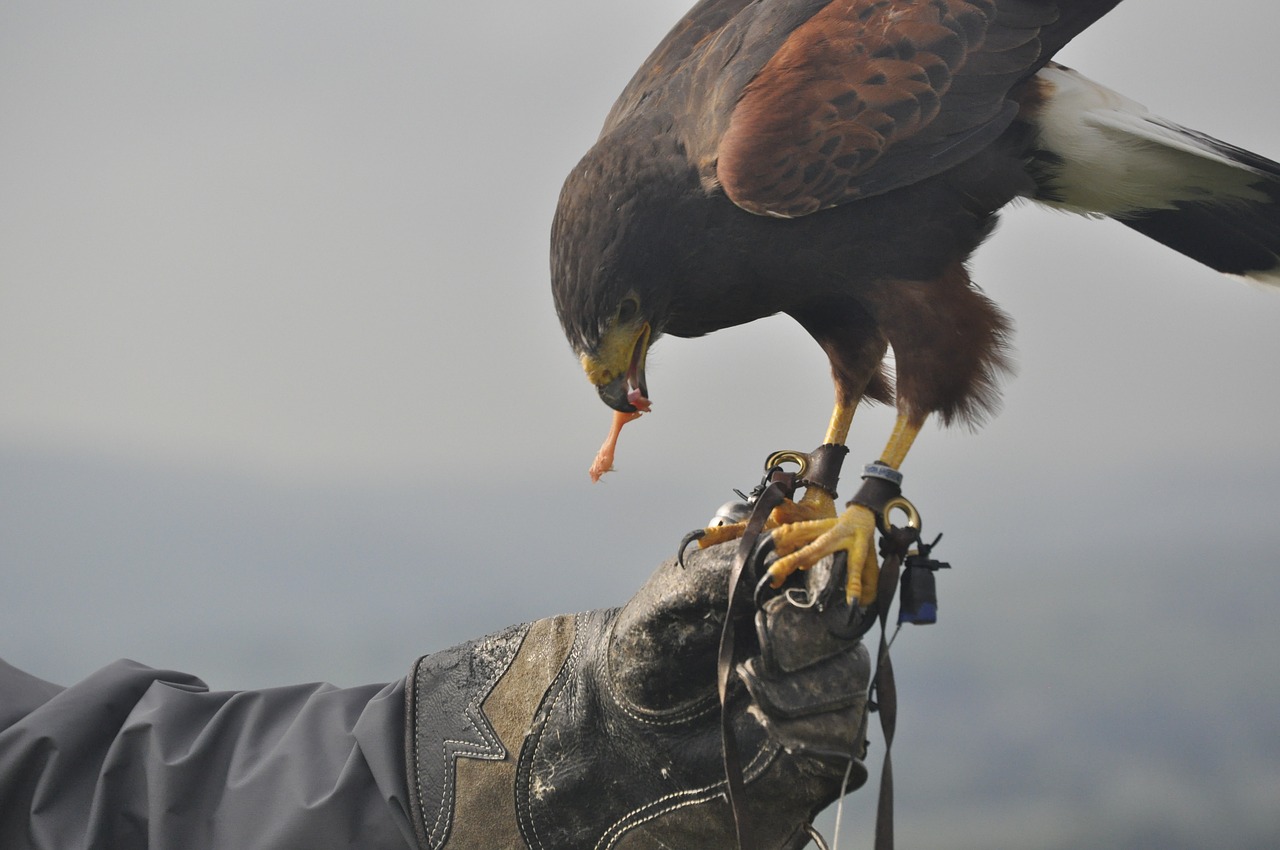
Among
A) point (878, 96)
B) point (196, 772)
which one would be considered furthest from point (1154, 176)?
point (196, 772)

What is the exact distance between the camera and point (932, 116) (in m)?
1.71

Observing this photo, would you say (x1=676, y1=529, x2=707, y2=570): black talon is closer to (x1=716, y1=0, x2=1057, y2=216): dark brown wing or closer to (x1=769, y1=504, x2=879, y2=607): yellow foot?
(x1=769, y1=504, x2=879, y2=607): yellow foot

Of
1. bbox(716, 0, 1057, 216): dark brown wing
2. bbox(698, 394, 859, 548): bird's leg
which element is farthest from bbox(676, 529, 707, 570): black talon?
bbox(716, 0, 1057, 216): dark brown wing

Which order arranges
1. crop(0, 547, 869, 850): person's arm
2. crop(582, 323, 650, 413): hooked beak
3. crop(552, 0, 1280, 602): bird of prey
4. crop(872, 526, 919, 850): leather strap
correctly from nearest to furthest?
crop(872, 526, 919, 850): leather strap
crop(0, 547, 869, 850): person's arm
crop(552, 0, 1280, 602): bird of prey
crop(582, 323, 650, 413): hooked beak

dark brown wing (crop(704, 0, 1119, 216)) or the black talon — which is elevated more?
dark brown wing (crop(704, 0, 1119, 216))

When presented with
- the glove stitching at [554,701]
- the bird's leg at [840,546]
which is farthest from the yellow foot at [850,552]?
the glove stitching at [554,701]

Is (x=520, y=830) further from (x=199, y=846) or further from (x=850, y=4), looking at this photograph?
(x=850, y=4)

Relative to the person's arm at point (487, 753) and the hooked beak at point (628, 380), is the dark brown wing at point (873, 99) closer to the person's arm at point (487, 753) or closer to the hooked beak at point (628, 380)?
the hooked beak at point (628, 380)

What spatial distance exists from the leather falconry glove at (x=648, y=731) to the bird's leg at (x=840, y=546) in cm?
7

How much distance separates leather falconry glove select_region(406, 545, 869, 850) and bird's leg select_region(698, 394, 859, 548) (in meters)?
0.10

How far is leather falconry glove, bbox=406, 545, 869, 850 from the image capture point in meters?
1.46

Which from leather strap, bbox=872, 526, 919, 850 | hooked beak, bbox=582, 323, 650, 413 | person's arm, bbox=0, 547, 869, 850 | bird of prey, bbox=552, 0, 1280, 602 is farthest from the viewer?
hooked beak, bbox=582, 323, 650, 413

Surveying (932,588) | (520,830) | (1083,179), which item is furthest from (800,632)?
(1083,179)

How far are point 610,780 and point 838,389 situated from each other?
0.82m
